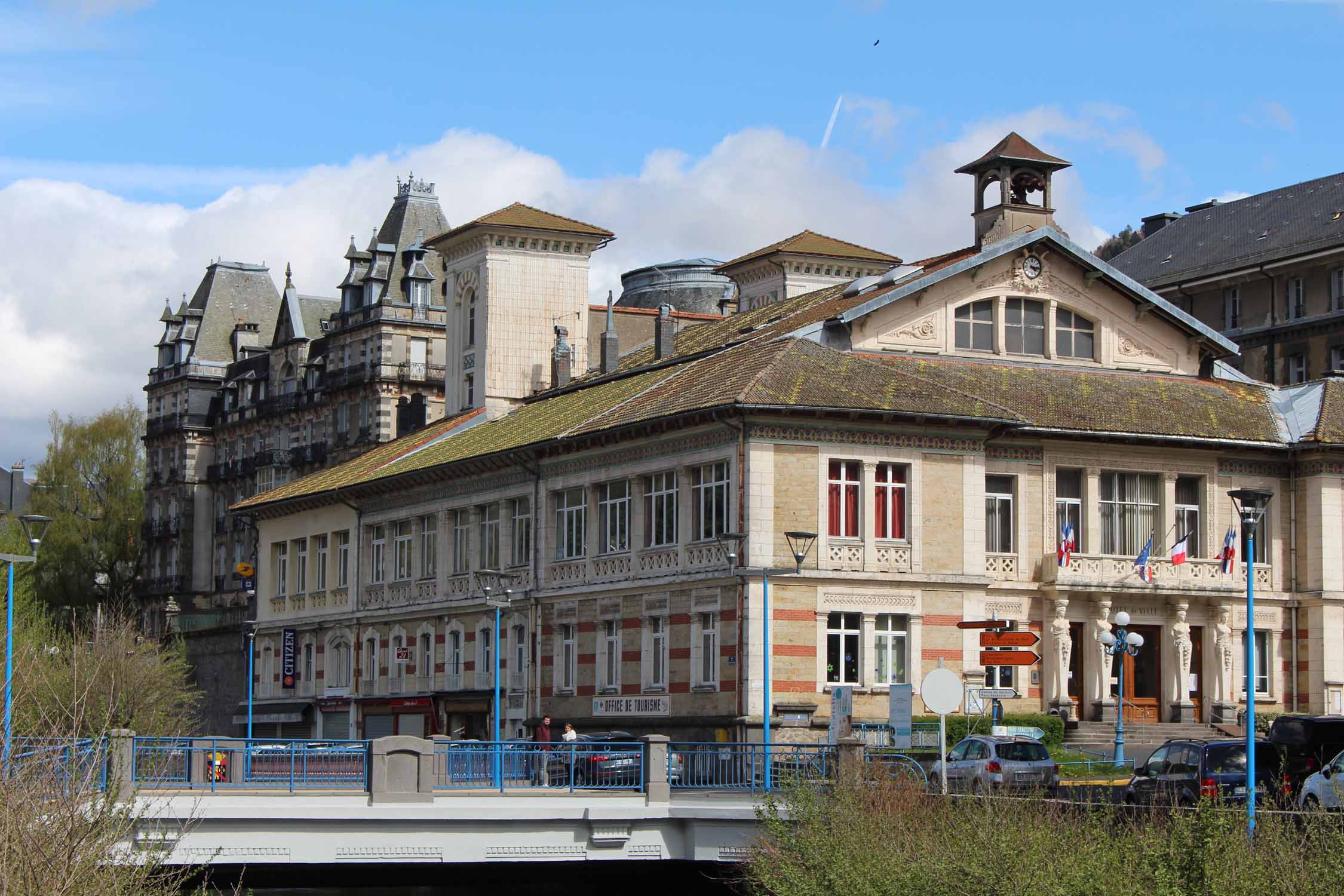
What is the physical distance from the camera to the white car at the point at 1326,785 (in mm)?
33219

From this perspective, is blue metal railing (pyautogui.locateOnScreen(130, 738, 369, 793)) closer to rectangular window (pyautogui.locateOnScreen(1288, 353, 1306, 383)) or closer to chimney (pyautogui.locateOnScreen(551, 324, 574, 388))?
chimney (pyautogui.locateOnScreen(551, 324, 574, 388))

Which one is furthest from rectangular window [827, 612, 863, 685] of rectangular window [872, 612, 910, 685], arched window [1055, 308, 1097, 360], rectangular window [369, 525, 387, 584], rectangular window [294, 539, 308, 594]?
rectangular window [294, 539, 308, 594]

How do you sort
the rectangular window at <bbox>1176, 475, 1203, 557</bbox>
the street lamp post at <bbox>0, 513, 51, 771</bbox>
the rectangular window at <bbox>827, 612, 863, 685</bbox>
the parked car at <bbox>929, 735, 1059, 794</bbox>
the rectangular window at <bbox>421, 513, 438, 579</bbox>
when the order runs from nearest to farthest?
1. the street lamp post at <bbox>0, 513, 51, 771</bbox>
2. the parked car at <bbox>929, 735, 1059, 794</bbox>
3. the rectangular window at <bbox>827, 612, 863, 685</bbox>
4. the rectangular window at <bbox>1176, 475, 1203, 557</bbox>
5. the rectangular window at <bbox>421, 513, 438, 579</bbox>

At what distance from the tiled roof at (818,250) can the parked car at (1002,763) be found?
134ft

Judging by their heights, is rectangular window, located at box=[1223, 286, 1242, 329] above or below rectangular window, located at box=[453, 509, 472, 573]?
above

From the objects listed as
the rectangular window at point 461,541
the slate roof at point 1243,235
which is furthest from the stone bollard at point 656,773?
the slate roof at point 1243,235

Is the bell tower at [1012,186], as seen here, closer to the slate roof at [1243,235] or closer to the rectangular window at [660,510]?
the rectangular window at [660,510]

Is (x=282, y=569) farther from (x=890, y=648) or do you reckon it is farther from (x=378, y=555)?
(x=890, y=648)

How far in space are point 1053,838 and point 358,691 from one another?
149 feet

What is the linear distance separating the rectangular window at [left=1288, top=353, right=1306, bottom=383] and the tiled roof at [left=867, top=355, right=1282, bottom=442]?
99.2 ft

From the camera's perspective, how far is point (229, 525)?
127250 millimetres

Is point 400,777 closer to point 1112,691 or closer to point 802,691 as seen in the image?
point 802,691

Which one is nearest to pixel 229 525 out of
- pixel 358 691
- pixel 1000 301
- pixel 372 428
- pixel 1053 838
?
pixel 372 428

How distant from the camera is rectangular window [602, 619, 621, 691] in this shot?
5706 centimetres
